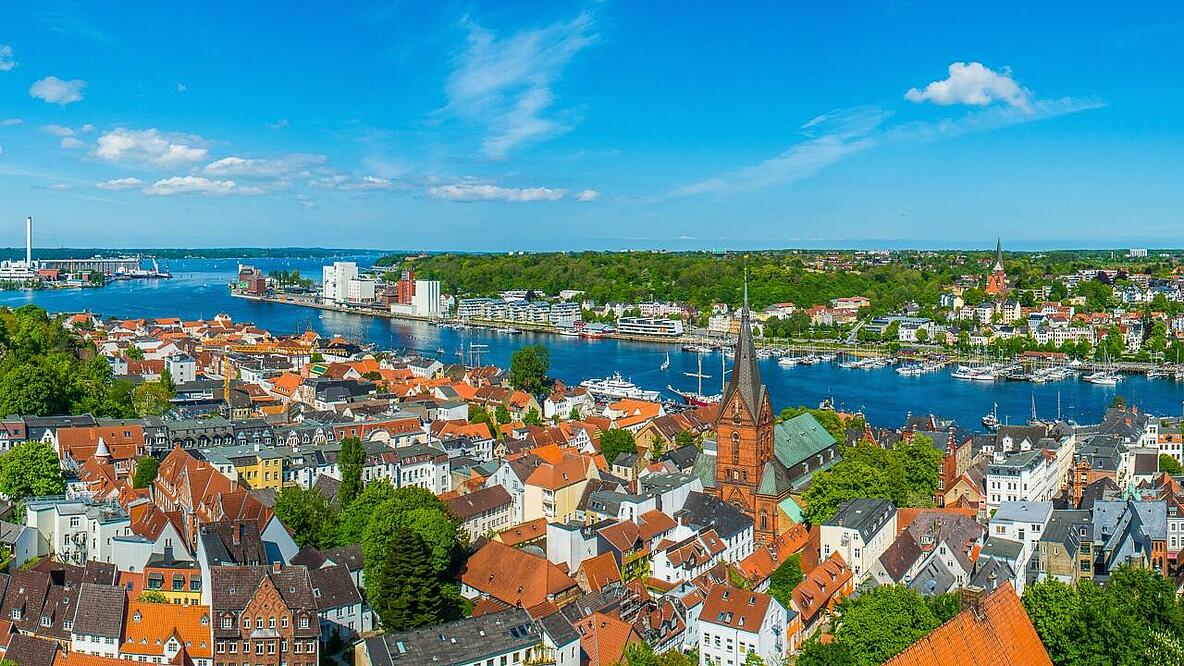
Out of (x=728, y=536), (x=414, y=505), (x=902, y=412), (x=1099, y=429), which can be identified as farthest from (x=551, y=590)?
(x=902, y=412)

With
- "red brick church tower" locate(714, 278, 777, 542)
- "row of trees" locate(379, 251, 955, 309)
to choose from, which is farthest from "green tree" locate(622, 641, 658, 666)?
"row of trees" locate(379, 251, 955, 309)

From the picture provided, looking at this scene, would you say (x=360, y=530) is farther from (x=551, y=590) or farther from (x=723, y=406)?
(x=723, y=406)

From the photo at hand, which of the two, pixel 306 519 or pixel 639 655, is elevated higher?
pixel 306 519

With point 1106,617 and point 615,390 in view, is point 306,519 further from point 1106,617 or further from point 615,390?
point 615,390

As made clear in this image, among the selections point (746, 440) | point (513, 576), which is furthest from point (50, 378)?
point (746, 440)

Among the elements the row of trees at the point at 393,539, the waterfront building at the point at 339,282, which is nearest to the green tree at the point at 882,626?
the row of trees at the point at 393,539

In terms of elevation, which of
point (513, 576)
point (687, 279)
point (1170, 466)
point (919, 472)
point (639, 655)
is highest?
point (687, 279)

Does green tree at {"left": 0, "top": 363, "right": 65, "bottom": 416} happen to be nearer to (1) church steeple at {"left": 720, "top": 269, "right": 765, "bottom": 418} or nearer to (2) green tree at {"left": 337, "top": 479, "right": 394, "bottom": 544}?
(2) green tree at {"left": 337, "top": 479, "right": 394, "bottom": 544}
